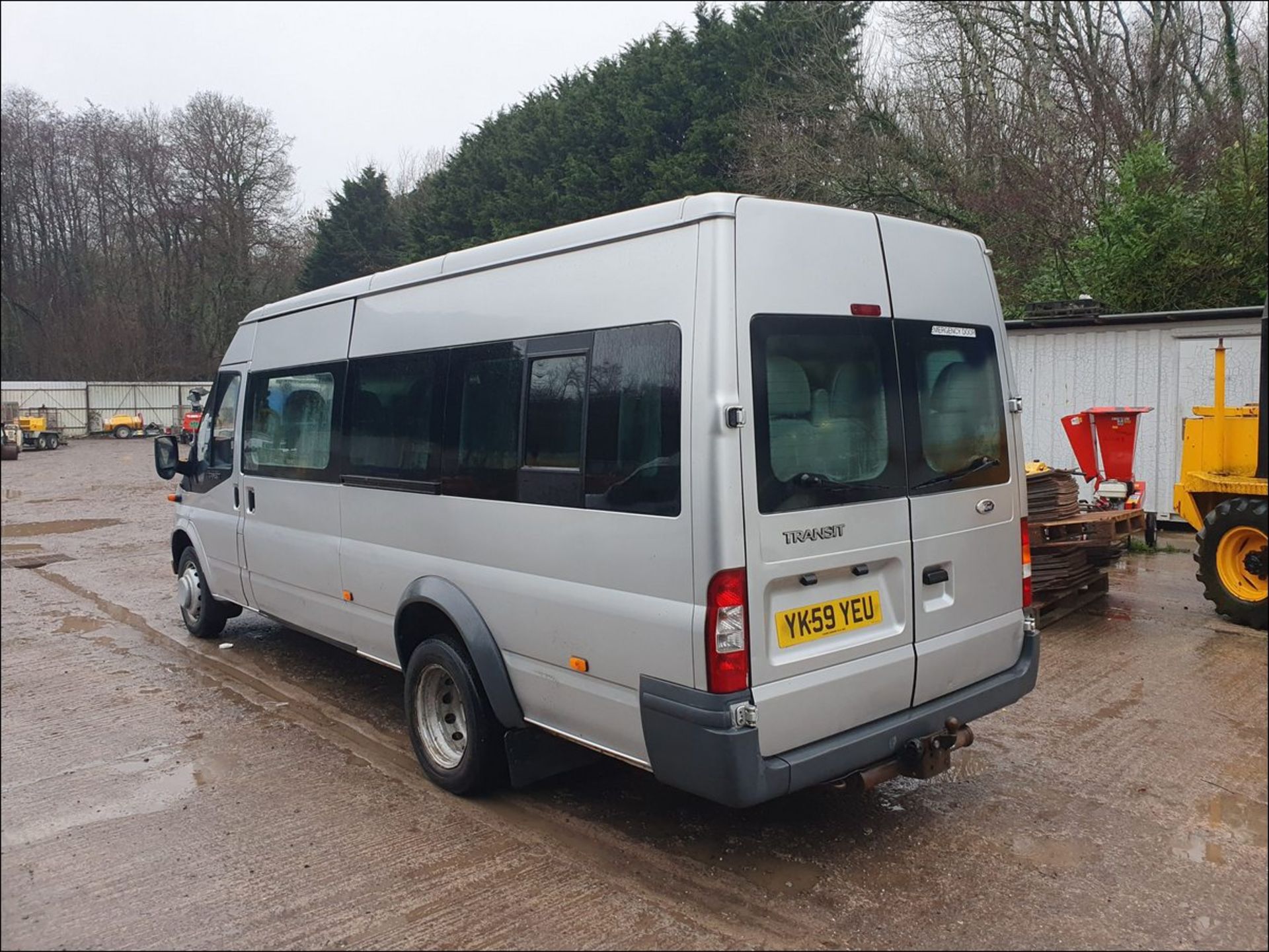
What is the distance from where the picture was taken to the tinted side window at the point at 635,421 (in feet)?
11.2

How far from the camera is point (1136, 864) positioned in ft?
12.3

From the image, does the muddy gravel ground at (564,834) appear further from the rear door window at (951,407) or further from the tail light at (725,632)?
the rear door window at (951,407)

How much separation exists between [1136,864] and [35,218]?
4.86m

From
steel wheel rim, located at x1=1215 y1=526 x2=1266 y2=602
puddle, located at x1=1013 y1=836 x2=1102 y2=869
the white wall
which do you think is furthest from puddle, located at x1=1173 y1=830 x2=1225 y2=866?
the white wall

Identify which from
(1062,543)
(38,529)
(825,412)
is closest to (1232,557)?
(1062,543)

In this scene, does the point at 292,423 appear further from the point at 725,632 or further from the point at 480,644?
the point at 725,632

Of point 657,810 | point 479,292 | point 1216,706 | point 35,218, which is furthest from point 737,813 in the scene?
point 35,218

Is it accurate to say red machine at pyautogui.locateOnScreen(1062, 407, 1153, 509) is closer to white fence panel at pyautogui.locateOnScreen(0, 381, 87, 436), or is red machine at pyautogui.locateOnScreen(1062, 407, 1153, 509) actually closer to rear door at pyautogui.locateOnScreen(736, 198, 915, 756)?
rear door at pyautogui.locateOnScreen(736, 198, 915, 756)

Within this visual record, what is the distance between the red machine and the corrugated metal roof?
141 cm

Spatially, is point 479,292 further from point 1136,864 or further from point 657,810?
point 1136,864

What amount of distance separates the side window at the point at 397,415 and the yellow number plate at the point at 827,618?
202 cm

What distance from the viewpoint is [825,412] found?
3.64 metres

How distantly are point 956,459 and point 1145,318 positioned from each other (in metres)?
9.16

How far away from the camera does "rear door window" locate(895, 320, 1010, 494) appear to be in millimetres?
3920
